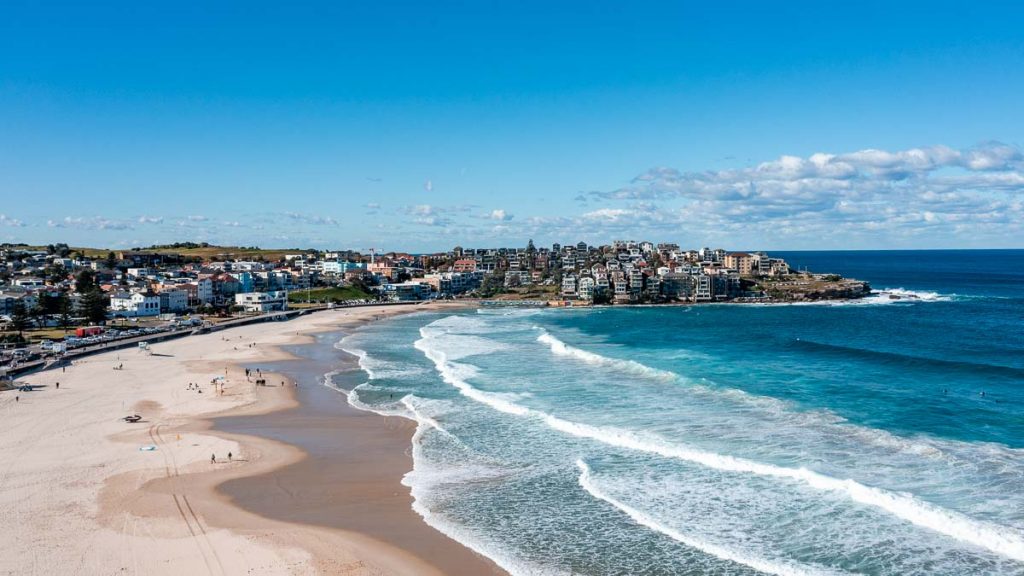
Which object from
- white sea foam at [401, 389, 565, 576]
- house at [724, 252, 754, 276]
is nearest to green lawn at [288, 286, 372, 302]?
house at [724, 252, 754, 276]

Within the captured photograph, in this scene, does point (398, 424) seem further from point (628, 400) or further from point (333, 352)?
point (333, 352)

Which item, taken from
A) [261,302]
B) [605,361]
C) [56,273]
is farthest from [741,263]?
[56,273]

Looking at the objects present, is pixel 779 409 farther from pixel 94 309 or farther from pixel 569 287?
pixel 569 287

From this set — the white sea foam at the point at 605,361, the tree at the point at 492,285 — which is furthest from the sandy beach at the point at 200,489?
the tree at the point at 492,285

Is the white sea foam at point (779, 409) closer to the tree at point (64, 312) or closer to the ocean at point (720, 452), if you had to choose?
the ocean at point (720, 452)

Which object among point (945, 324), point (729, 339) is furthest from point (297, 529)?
point (945, 324)

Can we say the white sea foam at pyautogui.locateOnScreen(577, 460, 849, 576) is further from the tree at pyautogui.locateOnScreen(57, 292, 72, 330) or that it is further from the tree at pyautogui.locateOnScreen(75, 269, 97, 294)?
the tree at pyautogui.locateOnScreen(75, 269, 97, 294)
